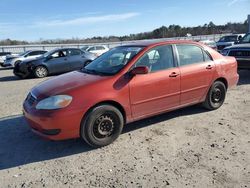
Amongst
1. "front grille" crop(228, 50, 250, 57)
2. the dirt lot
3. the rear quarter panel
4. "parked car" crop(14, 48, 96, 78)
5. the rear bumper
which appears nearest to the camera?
the dirt lot

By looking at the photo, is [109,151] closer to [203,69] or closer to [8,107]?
[203,69]

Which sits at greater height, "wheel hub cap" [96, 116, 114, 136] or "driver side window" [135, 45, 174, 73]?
"driver side window" [135, 45, 174, 73]

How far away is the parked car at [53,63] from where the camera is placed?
49.3 ft

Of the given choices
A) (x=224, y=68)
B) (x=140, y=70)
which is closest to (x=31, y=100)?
(x=140, y=70)

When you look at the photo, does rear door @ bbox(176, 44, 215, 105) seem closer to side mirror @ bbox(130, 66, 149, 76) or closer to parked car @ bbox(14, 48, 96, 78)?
side mirror @ bbox(130, 66, 149, 76)

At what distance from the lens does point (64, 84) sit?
512cm

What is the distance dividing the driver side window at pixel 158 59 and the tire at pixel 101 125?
1028mm

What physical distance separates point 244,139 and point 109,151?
2.28 m

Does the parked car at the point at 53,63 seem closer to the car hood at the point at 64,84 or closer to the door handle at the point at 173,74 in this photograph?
the car hood at the point at 64,84

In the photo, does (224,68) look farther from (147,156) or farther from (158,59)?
(147,156)

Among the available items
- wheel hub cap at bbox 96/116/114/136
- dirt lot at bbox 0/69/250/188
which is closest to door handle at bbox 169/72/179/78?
dirt lot at bbox 0/69/250/188

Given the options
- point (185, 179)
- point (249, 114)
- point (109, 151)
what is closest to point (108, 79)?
point (109, 151)

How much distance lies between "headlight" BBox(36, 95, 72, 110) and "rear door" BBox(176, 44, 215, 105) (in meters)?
2.41

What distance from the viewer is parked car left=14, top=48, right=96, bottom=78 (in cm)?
1502
